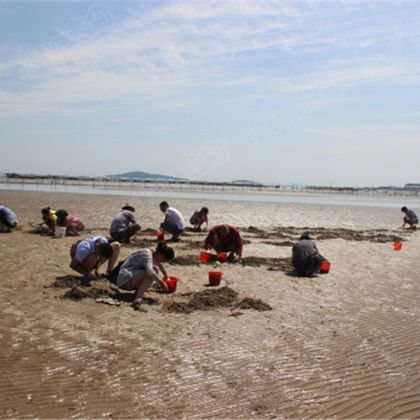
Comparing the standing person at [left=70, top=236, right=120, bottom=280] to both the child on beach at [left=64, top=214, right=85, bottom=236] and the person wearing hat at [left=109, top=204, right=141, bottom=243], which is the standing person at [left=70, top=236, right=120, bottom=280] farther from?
the child on beach at [left=64, top=214, right=85, bottom=236]

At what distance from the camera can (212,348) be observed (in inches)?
225

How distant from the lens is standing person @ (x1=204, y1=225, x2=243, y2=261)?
1127 cm

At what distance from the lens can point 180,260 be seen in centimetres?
1115

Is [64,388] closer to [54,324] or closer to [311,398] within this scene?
[54,324]

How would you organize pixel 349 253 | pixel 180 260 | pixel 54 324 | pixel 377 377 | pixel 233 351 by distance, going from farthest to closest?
pixel 349 253
pixel 180 260
pixel 54 324
pixel 233 351
pixel 377 377

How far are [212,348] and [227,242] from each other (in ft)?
19.3

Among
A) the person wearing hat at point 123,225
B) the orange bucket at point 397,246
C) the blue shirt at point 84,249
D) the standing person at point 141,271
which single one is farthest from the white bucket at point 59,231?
the orange bucket at point 397,246

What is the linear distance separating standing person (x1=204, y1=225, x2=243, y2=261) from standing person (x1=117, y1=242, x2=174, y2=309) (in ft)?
12.1

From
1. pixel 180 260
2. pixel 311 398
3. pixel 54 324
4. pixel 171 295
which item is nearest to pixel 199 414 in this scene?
pixel 311 398

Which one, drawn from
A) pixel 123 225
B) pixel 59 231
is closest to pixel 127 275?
pixel 123 225

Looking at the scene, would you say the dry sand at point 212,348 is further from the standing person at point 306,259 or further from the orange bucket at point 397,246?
the orange bucket at point 397,246

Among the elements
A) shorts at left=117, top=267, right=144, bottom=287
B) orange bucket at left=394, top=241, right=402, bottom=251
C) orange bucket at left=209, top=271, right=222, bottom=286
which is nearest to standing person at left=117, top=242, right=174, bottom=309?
shorts at left=117, top=267, right=144, bottom=287

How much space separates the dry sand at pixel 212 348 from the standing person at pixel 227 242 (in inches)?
43.5

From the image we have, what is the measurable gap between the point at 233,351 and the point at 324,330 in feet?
5.40
